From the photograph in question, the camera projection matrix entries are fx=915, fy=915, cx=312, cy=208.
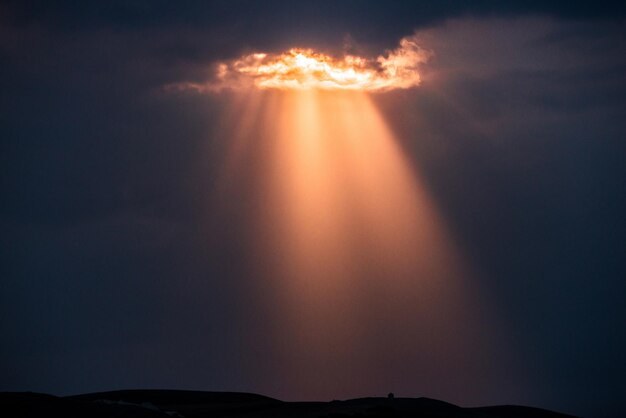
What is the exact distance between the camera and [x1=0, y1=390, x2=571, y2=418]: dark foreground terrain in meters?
26.3

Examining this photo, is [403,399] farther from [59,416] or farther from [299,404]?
[59,416]

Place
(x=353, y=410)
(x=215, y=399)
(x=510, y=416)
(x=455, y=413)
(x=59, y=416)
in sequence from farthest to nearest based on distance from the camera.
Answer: (x=215, y=399) → (x=510, y=416) → (x=455, y=413) → (x=353, y=410) → (x=59, y=416)

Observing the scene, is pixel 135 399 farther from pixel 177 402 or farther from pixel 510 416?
pixel 510 416

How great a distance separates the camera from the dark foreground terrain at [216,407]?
86.2 ft

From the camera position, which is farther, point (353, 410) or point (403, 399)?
point (403, 399)

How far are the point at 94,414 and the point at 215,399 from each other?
14.7 meters

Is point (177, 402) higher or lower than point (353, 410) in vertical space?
higher

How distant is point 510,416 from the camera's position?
3788 cm

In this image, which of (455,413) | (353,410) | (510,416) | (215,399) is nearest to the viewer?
(353,410)

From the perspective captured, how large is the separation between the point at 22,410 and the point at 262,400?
14931mm

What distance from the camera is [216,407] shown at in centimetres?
3569

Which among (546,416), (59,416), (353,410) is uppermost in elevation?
(546,416)

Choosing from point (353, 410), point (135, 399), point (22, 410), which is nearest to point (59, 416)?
point (22, 410)

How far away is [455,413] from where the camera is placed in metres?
33.5
